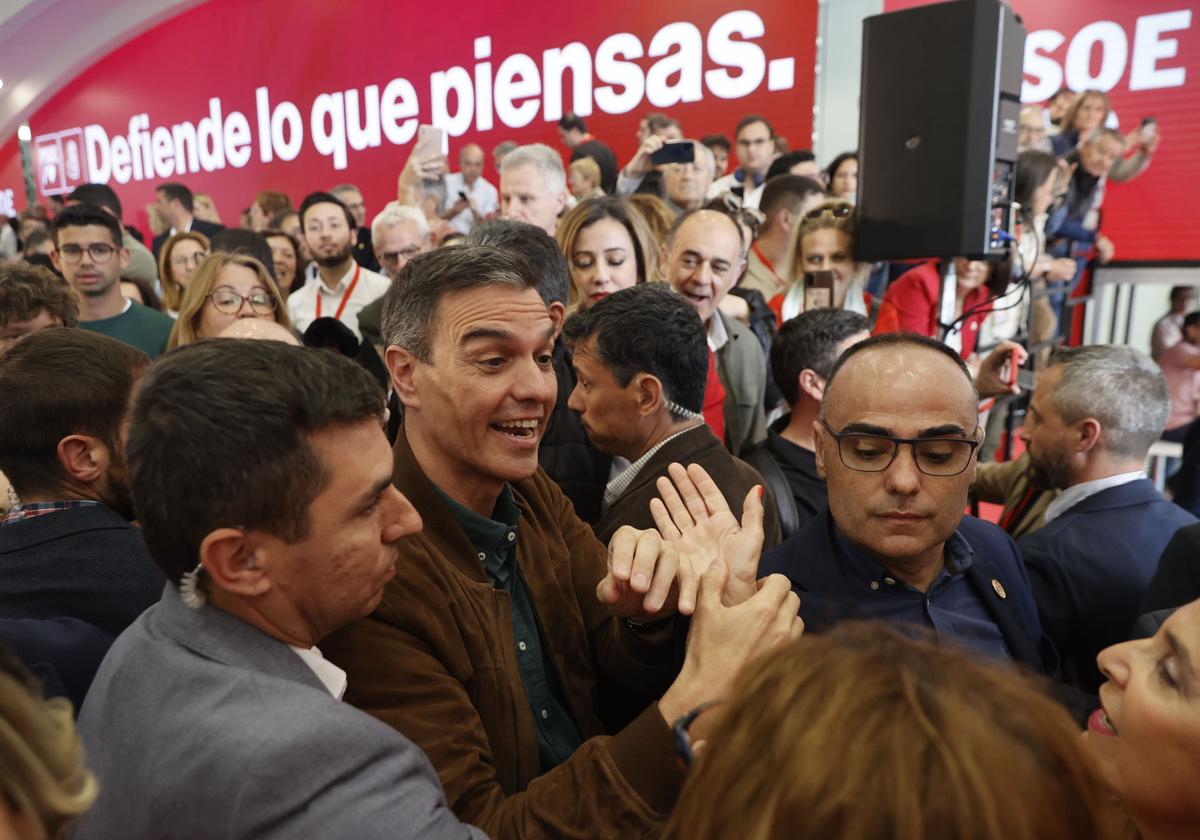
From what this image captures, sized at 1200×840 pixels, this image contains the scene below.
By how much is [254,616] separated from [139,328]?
3.00 m

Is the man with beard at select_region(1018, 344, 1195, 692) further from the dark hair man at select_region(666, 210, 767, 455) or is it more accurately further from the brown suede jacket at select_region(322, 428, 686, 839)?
the brown suede jacket at select_region(322, 428, 686, 839)

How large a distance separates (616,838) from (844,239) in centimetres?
314

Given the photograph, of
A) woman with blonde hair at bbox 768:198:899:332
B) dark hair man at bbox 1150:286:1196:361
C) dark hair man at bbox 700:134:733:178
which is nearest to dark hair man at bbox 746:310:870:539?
woman with blonde hair at bbox 768:198:899:332

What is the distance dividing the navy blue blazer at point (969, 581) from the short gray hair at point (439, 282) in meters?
0.76

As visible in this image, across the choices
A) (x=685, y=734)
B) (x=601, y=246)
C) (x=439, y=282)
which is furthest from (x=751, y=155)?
(x=685, y=734)

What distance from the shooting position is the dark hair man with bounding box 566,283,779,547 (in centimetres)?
216

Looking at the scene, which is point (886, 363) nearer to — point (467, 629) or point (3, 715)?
point (467, 629)

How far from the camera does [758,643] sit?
1180 millimetres

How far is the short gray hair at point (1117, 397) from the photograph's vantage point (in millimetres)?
2316

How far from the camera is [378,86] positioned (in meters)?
10.7

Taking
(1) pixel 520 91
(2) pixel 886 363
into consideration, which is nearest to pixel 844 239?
(2) pixel 886 363

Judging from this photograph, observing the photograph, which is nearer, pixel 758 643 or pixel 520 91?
pixel 758 643

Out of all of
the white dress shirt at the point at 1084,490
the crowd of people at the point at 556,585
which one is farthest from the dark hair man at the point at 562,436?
the white dress shirt at the point at 1084,490

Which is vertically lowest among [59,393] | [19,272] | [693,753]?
[693,753]
